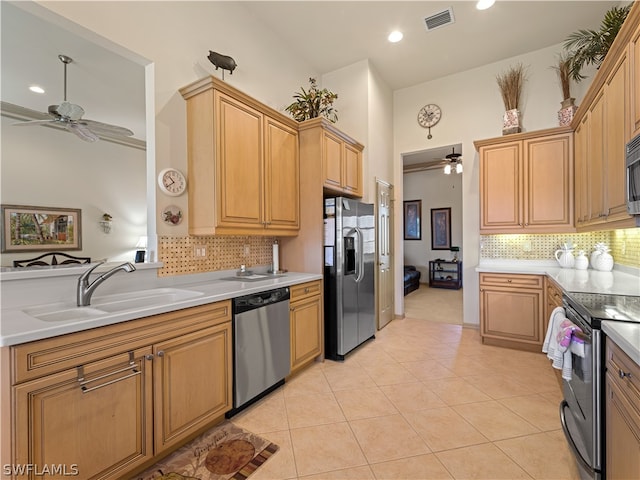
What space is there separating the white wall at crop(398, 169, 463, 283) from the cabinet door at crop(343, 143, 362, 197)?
4.86 meters

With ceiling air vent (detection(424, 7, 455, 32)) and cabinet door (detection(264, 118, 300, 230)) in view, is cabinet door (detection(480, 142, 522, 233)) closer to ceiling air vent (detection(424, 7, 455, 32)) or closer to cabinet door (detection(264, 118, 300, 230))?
ceiling air vent (detection(424, 7, 455, 32))

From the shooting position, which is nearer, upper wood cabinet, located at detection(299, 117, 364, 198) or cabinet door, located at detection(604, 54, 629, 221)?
cabinet door, located at detection(604, 54, 629, 221)

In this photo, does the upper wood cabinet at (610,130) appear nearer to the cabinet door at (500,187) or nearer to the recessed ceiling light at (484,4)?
the cabinet door at (500,187)

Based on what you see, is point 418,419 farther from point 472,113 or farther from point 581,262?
point 472,113

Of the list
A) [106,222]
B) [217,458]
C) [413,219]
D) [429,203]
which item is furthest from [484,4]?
[106,222]

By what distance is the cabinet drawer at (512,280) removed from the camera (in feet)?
10.5

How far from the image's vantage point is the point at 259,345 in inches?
89.0

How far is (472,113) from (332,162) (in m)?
2.47

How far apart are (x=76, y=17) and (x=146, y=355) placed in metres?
2.14

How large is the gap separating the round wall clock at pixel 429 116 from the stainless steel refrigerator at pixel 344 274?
212 cm

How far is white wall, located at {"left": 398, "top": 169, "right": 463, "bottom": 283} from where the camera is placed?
7.66 m

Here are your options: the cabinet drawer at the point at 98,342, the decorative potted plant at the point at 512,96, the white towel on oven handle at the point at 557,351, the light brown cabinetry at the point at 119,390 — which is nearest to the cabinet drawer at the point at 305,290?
the light brown cabinetry at the point at 119,390

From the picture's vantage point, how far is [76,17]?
184 centimetres

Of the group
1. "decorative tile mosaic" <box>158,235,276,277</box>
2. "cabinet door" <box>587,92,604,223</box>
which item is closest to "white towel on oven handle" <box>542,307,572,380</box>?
"cabinet door" <box>587,92,604,223</box>
